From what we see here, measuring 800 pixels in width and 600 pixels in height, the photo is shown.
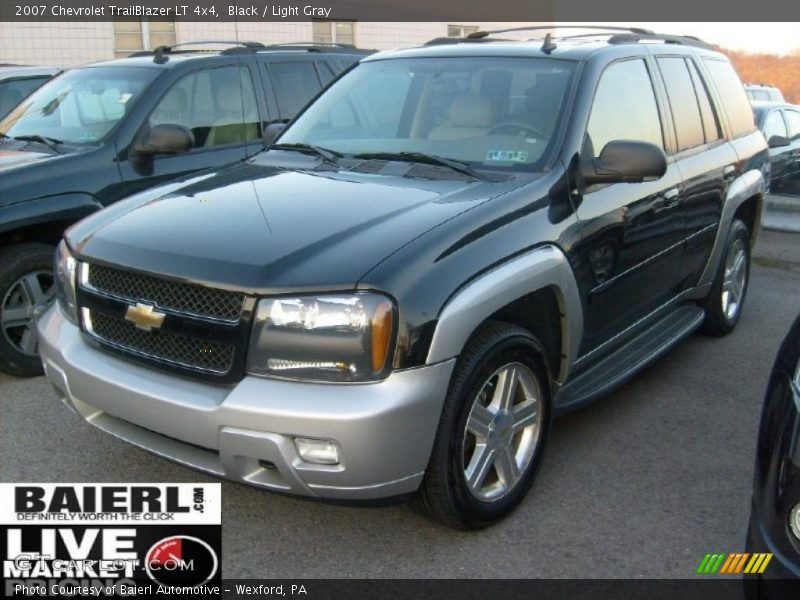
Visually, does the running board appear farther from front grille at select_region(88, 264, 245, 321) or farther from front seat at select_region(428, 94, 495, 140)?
front grille at select_region(88, 264, 245, 321)

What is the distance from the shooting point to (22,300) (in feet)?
15.8

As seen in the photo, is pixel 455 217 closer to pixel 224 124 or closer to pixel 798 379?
pixel 798 379

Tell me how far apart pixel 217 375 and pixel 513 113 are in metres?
1.94

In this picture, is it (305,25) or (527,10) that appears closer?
(305,25)

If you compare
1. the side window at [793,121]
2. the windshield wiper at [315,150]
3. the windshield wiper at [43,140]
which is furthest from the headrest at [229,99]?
the side window at [793,121]

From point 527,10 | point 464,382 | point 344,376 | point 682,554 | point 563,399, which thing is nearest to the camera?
point 344,376

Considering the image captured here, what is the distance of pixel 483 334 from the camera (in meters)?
3.15

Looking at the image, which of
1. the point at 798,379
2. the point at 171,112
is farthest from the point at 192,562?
→ the point at 171,112

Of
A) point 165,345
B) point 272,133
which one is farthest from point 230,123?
point 165,345

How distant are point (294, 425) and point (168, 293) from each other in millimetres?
711

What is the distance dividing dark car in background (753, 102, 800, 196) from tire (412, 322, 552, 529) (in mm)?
9489

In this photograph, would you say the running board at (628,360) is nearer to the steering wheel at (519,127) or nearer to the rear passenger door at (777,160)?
the steering wheel at (519,127)

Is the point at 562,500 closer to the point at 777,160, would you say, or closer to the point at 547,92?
the point at 547,92

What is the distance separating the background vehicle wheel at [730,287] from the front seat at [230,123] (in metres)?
3.30
